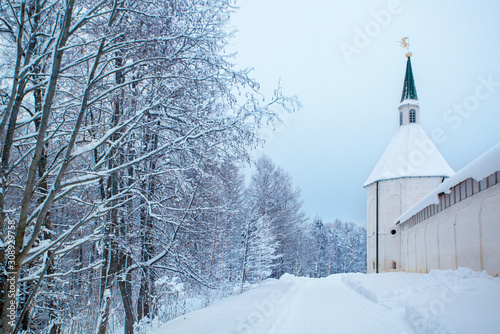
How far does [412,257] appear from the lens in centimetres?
1823

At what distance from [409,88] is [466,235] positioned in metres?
24.9

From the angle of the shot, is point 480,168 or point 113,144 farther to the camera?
point 480,168

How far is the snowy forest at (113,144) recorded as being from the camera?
316 cm

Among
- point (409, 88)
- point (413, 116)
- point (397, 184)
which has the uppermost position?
point (409, 88)

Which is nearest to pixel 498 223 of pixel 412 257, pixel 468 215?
pixel 468 215

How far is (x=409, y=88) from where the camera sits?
1251 inches

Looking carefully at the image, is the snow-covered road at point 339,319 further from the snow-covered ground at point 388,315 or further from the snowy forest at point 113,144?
the snowy forest at point 113,144

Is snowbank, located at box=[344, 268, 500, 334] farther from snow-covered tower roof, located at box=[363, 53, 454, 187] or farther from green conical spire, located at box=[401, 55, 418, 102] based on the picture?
green conical spire, located at box=[401, 55, 418, 102]

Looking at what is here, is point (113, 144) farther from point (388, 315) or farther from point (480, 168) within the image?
point (480, 168)

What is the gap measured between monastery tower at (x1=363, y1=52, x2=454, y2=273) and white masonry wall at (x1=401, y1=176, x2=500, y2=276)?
33.7ft

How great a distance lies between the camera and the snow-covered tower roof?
26250mm

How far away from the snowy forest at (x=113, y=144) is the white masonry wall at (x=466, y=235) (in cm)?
641

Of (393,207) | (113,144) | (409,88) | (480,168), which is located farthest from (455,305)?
(409,88)

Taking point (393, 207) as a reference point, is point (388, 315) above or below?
below
